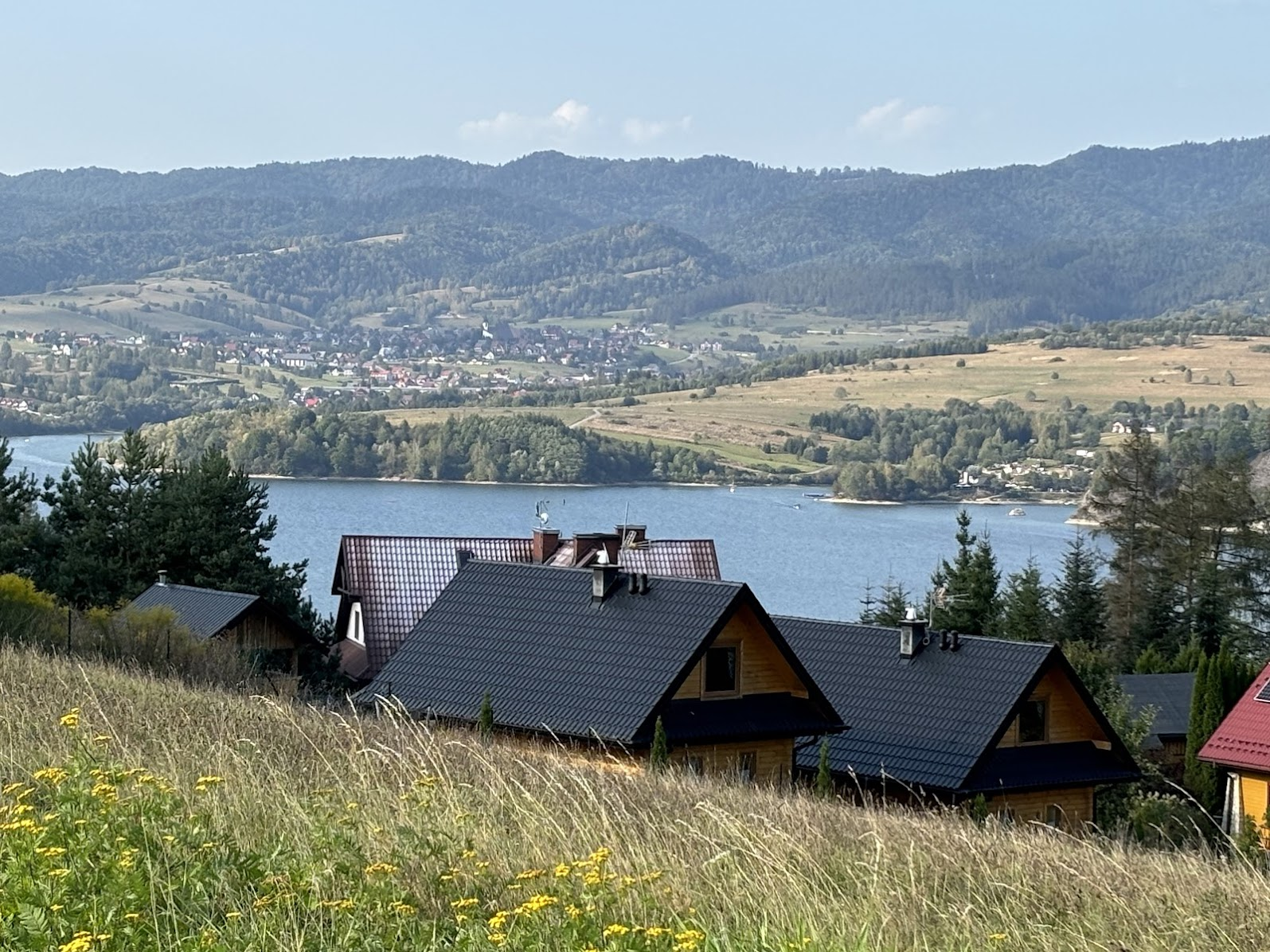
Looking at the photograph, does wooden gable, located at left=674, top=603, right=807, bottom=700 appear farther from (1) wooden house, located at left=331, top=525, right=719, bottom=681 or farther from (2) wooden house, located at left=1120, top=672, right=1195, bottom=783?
(1) wooden house, located at left=331, top=525, right=719, bottom=681

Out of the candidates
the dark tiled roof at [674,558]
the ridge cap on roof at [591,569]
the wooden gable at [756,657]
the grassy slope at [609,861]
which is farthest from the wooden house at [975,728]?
the grassy slope at [609,861]

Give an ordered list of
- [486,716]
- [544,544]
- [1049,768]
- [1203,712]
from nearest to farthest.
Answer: [486,716]
[1049,768]
[1203,712]
[544,544]

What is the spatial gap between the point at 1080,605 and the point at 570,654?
26787 millimetres

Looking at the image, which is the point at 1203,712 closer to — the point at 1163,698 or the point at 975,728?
the point at 1163,698

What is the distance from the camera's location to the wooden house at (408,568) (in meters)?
31.9

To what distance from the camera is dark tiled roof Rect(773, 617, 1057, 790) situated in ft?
61.2

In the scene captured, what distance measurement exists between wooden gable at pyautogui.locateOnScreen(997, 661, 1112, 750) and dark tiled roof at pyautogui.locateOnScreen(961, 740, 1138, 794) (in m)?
0.09

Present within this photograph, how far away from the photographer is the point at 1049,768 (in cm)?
1938

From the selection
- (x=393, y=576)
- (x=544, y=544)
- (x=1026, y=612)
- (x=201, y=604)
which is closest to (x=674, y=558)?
(x=544, y=544)

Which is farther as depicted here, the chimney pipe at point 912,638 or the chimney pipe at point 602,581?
the chimney pipe at point 912,638

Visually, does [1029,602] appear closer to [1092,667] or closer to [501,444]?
[1092,667]

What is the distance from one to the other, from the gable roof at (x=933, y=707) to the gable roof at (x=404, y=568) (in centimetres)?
1160

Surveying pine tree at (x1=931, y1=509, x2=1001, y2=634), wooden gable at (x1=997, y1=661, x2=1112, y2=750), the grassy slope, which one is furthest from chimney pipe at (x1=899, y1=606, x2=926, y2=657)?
the grassy slope

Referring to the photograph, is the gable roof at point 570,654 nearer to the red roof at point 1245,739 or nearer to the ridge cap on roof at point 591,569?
the ridge cap on roof at point 591,569
